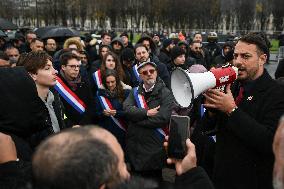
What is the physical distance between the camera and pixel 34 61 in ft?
12.1

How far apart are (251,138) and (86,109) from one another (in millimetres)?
2691

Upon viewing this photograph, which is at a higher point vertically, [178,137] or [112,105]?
[178,137]

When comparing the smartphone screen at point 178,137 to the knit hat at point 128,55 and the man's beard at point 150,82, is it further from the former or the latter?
the knit hat at point 128,55

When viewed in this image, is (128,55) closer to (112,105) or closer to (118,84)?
(118,84)

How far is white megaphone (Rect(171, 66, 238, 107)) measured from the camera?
2689mm

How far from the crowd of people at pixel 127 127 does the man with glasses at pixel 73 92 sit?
1cm

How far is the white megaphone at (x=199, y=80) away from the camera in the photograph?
106 inches

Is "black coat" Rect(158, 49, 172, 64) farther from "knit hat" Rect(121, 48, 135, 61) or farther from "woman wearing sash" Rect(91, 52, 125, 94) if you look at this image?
"woman wearing sash" Rect(91, 52, 125, 94)

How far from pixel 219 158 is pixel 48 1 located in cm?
5144

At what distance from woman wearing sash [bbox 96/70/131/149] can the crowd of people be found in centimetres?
1

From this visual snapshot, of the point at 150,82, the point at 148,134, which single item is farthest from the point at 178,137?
the point at 150,82

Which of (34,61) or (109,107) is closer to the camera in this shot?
(34,61)

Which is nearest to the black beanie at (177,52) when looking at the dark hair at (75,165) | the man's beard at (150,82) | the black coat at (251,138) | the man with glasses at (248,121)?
the man's beard at (150,82)

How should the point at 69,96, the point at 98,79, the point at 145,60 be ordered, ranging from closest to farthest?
the point at 69,96
the point at 98,79
the point at 145,60
